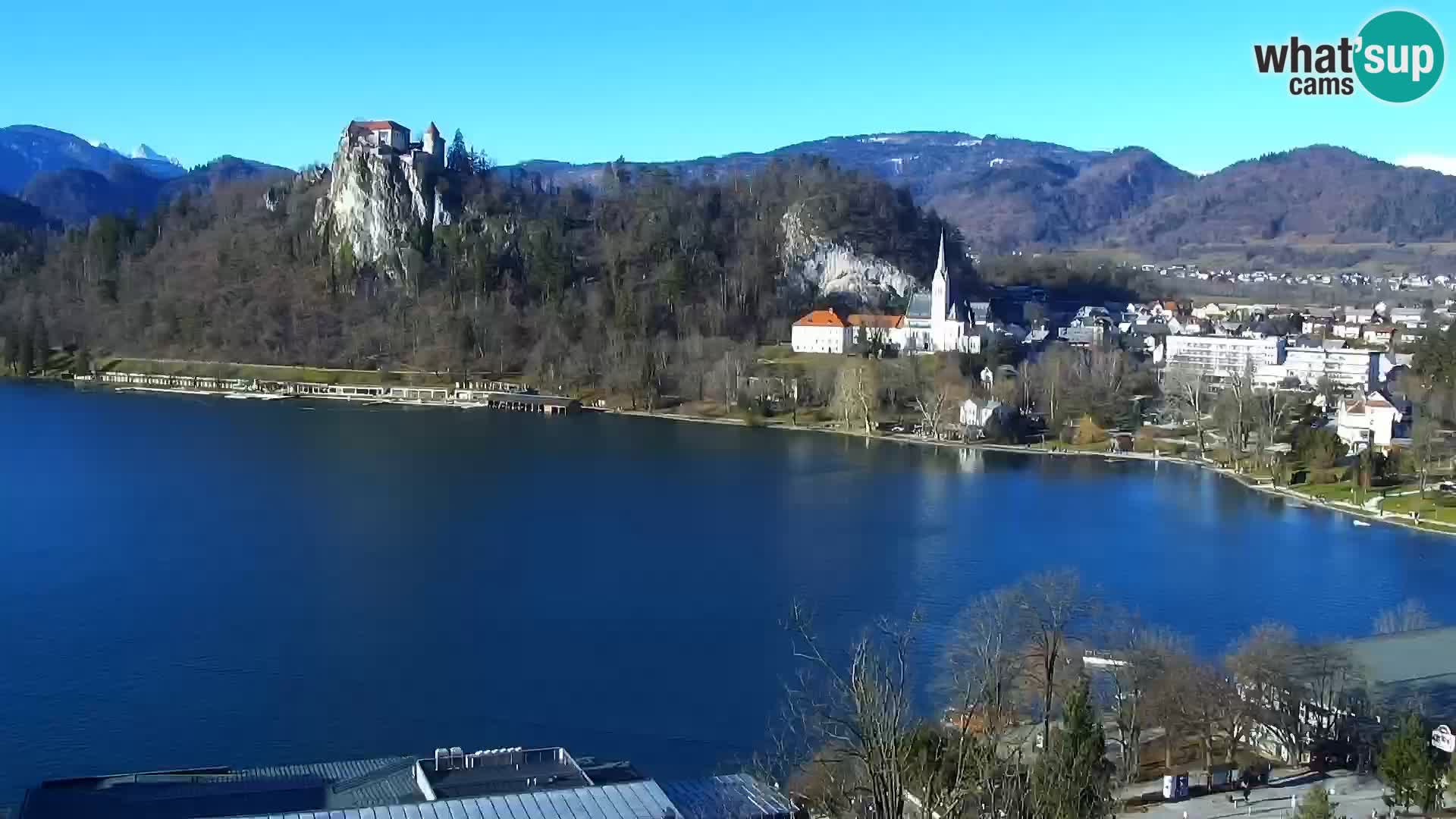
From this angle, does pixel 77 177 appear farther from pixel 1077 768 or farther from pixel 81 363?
pixel 1077 768

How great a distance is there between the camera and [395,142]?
25938 mm

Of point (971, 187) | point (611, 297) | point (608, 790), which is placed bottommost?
point (608, 790)

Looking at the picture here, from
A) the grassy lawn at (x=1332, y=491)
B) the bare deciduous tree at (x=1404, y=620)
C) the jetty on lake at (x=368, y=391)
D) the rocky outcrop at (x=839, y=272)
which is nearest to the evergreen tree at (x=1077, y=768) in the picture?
the bare deciduous tree at (x=1404, y=620)

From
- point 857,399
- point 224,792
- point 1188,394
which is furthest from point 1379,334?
point 224,792

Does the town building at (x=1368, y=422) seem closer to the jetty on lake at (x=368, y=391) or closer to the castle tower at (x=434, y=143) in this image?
the jetty on lake at (x=368, y=391)

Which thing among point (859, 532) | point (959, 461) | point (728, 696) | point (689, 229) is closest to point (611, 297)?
point (689, 229)

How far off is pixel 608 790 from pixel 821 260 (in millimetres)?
20789

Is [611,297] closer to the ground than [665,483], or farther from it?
farther from it

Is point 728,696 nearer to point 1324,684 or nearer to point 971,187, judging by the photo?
point 1324,684

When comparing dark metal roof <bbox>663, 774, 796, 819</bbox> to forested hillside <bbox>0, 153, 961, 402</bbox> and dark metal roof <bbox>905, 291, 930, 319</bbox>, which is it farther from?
dark metal roof <bbox>905, 291, 930, 319</bbox>

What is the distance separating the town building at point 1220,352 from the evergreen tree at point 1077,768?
16511mm

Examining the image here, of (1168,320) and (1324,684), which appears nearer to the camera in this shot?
(1324,684)

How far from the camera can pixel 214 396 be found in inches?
773

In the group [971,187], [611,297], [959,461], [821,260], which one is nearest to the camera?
[959,461]
